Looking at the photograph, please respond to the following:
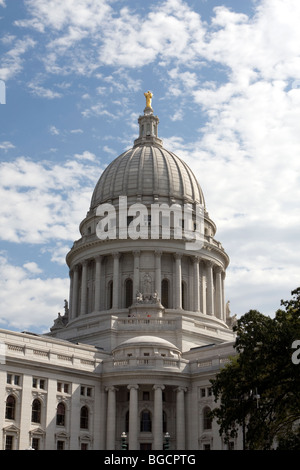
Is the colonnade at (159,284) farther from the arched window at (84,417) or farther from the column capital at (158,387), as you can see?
the arched window at (84,417)

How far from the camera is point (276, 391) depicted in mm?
47781

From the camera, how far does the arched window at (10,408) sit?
72312 mm

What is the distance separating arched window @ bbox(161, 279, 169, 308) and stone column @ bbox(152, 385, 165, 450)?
905 inches

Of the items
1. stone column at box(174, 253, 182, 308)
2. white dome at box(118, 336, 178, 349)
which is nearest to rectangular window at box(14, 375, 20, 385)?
→ white dome at box(118, 336, 178, 349)

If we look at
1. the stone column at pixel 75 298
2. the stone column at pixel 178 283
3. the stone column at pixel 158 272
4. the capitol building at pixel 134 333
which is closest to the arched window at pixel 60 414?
the capitol building at pixel 134 333

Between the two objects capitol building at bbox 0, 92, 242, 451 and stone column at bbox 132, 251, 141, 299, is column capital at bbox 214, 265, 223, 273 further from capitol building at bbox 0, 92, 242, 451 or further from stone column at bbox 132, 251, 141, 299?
stone column at bbox 132, 251, 141, 299

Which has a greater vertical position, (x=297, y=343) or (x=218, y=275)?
(x=218, y=275)

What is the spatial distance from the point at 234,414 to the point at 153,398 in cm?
3387

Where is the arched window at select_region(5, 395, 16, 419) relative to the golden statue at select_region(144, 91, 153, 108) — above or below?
below

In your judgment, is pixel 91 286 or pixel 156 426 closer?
pixel 156 426

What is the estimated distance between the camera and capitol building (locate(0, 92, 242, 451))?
75.8 m
